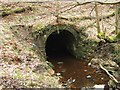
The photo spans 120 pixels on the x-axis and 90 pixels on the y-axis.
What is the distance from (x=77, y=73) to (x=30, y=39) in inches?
150

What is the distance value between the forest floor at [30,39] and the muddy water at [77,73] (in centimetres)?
132

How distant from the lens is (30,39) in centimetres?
2102

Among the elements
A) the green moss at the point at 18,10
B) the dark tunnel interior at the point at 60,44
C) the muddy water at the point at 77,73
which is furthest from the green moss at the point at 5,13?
the muddy water at the point at 77,73

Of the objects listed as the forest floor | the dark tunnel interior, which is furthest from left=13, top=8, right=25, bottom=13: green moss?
the dark tunnel interior

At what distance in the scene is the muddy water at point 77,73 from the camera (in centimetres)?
1812

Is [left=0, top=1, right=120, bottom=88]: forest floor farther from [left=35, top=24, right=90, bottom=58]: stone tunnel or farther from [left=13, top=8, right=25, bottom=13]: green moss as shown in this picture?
[left=35, top=24, right=90, bottom=58]: stone tunnel

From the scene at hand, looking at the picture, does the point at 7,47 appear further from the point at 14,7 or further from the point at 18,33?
the point at 14,7

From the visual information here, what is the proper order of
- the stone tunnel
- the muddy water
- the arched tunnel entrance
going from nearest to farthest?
1. the muddy water
2. the arched tunnel entrance
3. the stone tunnel

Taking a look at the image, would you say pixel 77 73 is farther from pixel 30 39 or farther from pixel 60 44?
pixel 60 44

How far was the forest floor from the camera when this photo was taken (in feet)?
47.8

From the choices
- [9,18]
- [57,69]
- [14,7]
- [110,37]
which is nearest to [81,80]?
[57,69]

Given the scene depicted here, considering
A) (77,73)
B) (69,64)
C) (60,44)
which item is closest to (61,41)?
(60,44)

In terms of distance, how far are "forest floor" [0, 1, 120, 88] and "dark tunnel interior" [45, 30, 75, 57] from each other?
4.82ft

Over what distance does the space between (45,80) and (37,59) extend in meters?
3.00
